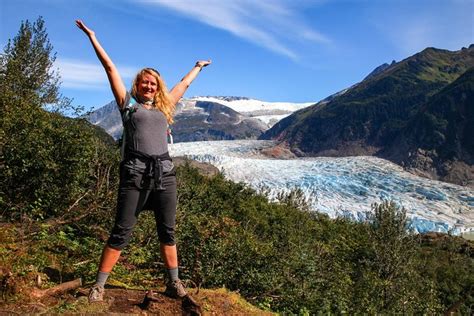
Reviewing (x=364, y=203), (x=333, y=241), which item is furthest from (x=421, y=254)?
(x=364, y=203)

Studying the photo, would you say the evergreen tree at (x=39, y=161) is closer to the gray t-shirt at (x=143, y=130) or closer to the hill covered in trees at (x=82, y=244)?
the hill covered in trees at (x=82, y=244)

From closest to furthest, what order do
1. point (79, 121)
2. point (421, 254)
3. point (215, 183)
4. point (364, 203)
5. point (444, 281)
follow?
point (79, 121) < point (444, 281) < point (215, 183) < point (421, 254) < point (364, 203)

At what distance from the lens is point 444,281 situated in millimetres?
35562

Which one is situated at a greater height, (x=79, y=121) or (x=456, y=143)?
(x=456, y=143)

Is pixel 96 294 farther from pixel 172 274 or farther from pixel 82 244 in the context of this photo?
pixel 82 244

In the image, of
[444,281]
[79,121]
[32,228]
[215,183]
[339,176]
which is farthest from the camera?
[339,176]

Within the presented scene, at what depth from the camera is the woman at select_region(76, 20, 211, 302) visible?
4.53 meters

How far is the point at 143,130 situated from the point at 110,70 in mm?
774

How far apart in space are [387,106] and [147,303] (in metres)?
198

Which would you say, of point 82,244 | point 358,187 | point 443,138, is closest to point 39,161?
point 82,244

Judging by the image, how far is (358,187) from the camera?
290ft

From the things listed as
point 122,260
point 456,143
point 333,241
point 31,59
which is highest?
point 456,143

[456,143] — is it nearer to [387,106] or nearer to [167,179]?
[387,106]

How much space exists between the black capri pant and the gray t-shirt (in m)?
0.18
